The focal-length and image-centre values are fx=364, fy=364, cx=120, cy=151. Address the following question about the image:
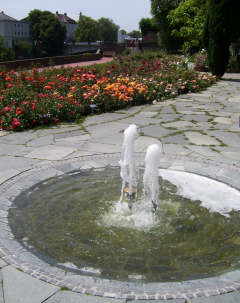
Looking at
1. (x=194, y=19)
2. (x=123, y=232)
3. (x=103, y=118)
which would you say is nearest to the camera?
(x=123, y=232)

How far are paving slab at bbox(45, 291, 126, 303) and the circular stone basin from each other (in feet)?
1.01

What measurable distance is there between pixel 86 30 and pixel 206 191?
229 feet

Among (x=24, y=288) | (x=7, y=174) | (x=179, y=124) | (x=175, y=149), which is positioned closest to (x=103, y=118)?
(x=179, y=124)

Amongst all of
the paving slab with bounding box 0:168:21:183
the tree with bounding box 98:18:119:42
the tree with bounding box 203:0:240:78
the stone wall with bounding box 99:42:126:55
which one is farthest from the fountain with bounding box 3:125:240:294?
the tree with bounding box 98:18:119:42

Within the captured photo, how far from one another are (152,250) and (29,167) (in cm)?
238

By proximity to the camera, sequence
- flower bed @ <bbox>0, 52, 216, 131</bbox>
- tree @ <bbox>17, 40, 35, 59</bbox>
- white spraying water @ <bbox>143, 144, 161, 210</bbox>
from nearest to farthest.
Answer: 1. white spraying water @ <bbox>143, 144, 161, 210</bbox>
2. flower bed @ <bbox>0, 52, 216, 131</bbox>
3. tree @ <bbox>17, 40, 35, 59</bbox>

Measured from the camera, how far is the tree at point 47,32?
68.2 m

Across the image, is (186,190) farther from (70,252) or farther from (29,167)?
(29,167)

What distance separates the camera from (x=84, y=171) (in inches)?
189

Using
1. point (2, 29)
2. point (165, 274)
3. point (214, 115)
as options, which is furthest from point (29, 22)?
point (165, 274)

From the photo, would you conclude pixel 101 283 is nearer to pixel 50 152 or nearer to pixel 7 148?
pixel 50 152

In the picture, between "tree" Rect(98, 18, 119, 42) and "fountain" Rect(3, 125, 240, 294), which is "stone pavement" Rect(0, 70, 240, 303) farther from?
"tree" Rect(98, 18, 119, 42)

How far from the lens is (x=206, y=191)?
418 cm

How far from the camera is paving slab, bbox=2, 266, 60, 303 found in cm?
232
